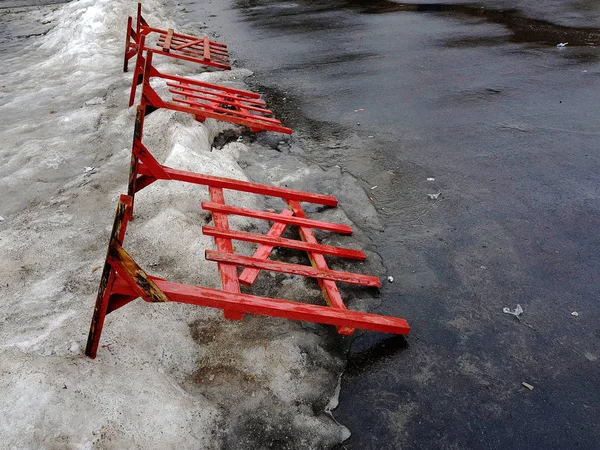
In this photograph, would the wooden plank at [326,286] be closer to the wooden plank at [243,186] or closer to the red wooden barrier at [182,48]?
the wooden plank at [243,186]

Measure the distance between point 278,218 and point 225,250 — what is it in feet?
2.49

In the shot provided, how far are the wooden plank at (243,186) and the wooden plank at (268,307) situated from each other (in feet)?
5.92

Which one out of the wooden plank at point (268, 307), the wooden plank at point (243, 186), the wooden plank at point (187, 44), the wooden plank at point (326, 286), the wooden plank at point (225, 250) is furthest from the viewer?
the wooden plank at point (187, 44)

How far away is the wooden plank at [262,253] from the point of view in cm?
352

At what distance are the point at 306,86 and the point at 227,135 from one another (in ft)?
7.98

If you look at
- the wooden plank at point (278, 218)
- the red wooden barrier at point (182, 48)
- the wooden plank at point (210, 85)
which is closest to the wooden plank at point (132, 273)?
the wooden plank at point (278, 218)

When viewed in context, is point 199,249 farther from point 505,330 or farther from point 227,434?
point 505,330

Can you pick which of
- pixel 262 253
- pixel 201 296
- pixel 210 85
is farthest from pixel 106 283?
pixel 210 85

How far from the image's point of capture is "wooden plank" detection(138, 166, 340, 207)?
4368 millimetres

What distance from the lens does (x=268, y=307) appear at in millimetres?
2844

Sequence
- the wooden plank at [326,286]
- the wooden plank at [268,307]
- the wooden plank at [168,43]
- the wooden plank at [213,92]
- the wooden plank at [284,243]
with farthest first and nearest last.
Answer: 1. the wooden plank at [168,43]
2. the wooden plank at [213,92]
3. the wooden plank at [284,243]
4. the wooden plank at [326,286]
5. the wooden plank at [268,307]

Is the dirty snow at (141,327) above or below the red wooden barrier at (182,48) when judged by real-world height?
below

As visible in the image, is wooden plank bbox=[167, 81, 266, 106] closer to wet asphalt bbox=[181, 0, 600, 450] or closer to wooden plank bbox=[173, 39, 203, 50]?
wet asphalt bbox=[181, 0, 600, 450]

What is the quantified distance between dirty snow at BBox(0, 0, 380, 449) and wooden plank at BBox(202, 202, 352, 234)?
18 centimetres
